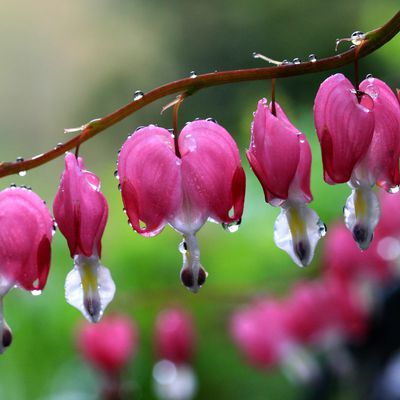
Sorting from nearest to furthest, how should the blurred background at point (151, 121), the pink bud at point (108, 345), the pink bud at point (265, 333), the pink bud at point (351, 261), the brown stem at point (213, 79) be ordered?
the brown stem at point (213, 79), the pink bud at point (351, 261), the pink bud at point (265, 333), the pink bud at point (108, 345), the blurred background at point (151, 121)

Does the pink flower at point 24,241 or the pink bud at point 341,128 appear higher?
the pink bud at point 341,128

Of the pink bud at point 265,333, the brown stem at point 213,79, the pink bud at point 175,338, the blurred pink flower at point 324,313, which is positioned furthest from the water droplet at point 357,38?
the pink bud at point 175,338

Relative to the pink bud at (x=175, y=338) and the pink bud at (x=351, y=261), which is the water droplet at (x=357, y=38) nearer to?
the pink bud at (x=351, y=261)

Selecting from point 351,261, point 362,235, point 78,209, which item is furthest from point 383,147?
point 351,261

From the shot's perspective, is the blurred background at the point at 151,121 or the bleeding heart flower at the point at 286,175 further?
the blurred background at the point at 151,121

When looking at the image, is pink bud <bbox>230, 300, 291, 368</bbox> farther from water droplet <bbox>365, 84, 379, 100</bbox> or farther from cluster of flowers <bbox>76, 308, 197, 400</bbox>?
water droplet <bbox>365, 84, 379, 100</bbox>

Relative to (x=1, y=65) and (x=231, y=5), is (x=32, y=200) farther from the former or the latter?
(x=1, y=65)

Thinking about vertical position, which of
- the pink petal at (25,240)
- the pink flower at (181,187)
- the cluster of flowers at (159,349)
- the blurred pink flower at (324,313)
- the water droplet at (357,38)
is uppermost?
the water droplet at (357,38)
